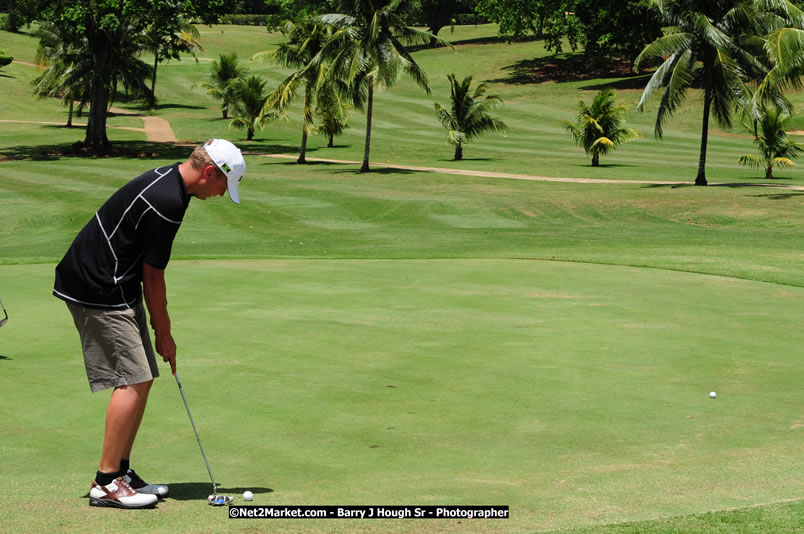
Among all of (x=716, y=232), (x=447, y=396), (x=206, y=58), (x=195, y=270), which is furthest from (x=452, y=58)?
(x=447, y=396)

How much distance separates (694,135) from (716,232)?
142 feet

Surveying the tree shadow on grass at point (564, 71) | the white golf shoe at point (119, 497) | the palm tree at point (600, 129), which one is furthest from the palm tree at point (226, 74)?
the white golf shoe at point (119, 497)

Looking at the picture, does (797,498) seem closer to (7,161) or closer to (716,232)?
→ (716,232)

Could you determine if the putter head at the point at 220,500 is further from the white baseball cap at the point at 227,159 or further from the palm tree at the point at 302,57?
the palm tree at the point at 302,57

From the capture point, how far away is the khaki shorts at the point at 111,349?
18.5ft

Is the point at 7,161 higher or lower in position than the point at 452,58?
lower

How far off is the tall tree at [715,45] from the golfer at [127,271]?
3258cm

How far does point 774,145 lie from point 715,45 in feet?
24.5

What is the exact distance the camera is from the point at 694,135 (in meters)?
68.4

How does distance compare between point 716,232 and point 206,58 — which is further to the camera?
point 206,58

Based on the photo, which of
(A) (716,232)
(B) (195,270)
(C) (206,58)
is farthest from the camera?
(C) (206,58)

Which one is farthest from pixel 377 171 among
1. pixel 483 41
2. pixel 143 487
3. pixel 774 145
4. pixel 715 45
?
pixel 483 41

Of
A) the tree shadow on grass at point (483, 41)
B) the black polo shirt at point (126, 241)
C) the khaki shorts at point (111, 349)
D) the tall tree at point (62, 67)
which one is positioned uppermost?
the tree shadow on grass at point (483, 41)

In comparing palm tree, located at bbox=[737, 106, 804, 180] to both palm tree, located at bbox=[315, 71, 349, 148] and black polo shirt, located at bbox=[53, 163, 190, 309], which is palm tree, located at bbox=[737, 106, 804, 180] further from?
black polo shirt, located at bbox=[53, 163, 190, 309]
